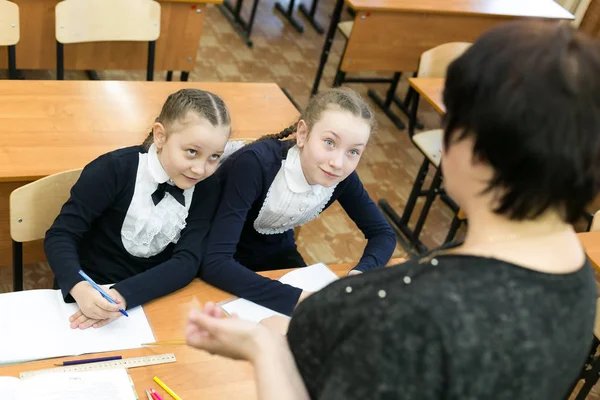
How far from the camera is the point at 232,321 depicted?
0.96 metres

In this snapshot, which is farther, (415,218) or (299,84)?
(299,84)

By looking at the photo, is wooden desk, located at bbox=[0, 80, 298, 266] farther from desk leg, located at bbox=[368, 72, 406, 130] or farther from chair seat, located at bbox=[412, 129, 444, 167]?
desk leg, located at bbox=[368, 72, 406, 130]

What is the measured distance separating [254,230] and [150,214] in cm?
38

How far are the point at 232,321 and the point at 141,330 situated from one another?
702 millimetres

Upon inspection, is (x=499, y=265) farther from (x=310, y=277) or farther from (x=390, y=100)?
(x=390, y=100)

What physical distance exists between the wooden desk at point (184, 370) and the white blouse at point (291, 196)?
0.47 meters

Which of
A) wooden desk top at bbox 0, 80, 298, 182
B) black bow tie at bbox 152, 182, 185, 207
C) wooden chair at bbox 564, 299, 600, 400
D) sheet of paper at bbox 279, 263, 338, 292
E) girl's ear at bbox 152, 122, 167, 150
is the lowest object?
wooden chair at bbox 564, 299, 600, 400

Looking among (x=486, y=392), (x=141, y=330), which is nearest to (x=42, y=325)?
(x=141, y=330)

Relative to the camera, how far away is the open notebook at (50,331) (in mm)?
1455

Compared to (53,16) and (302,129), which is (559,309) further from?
(53,16)

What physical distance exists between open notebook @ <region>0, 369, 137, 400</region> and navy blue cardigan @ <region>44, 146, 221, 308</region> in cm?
28

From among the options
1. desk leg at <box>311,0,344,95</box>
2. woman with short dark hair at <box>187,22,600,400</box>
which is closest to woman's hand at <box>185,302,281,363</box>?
woman with short dark hair at <box>187,22,600,400</box>

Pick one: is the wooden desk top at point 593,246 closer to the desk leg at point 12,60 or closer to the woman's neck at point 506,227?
the woman's neck at point 506,227

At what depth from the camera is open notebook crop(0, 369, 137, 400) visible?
1302mm
